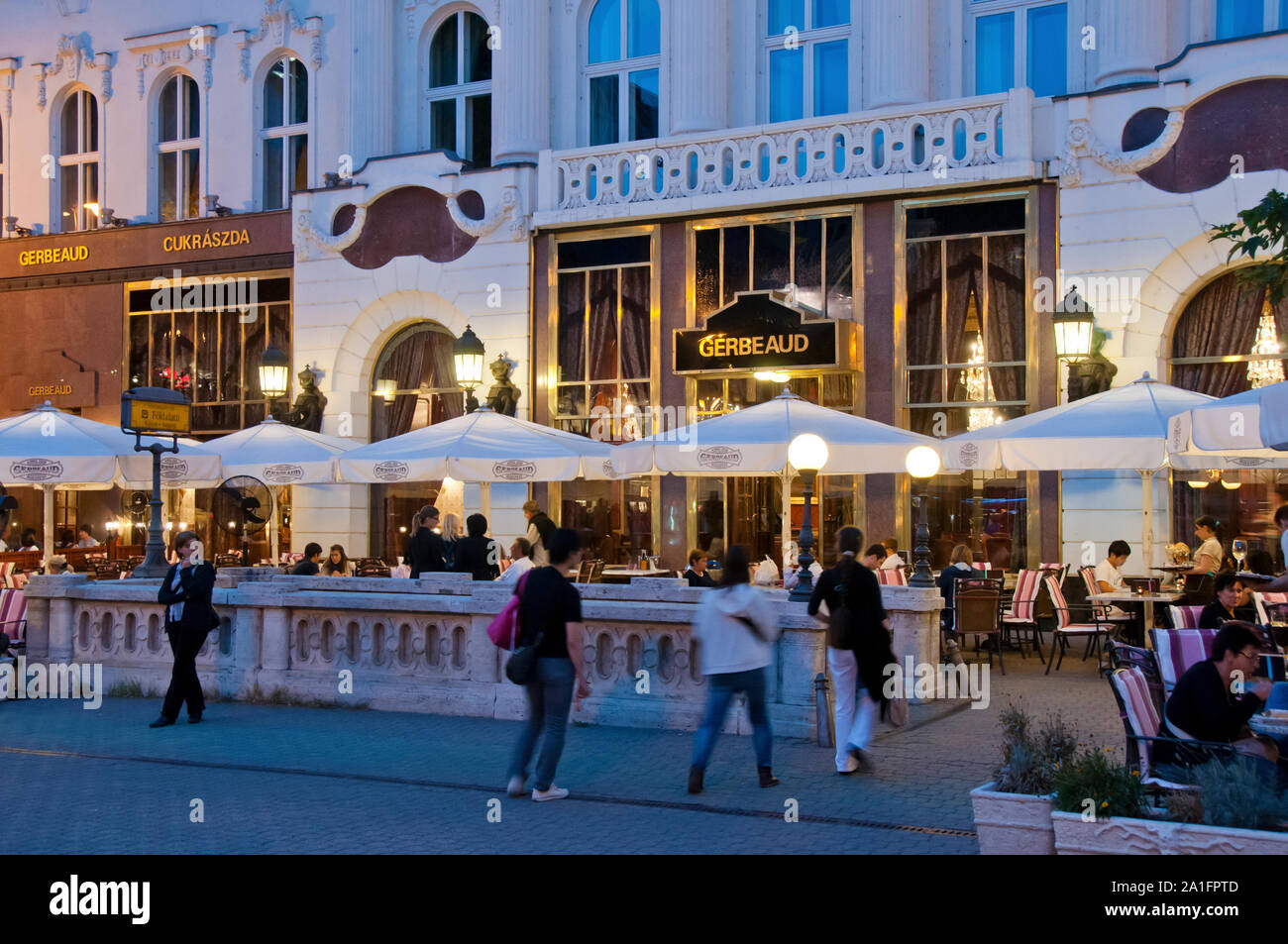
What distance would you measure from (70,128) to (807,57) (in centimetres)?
1718

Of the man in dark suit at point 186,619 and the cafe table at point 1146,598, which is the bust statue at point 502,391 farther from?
the cafe table at point 1146,598

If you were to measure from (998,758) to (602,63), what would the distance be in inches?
712

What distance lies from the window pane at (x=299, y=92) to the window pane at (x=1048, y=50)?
14533 millimetres

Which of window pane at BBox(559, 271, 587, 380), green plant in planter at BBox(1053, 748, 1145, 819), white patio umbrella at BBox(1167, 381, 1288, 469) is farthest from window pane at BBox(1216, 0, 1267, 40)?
green plant in planter at BBox(1053, 748, 1145, 819)

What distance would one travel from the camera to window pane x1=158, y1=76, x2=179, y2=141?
29.6 meters

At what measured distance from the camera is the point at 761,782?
9664 millimetres

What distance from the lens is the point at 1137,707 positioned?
766cm

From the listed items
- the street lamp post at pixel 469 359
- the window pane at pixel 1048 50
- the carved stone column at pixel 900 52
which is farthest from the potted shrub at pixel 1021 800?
the window pane at pixel 1048 50

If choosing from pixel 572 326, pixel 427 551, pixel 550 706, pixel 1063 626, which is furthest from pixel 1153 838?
pixel 572 326

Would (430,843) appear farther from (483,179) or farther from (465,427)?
(483,179)

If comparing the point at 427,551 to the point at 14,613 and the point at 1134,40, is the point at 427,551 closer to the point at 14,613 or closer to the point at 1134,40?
the point at 14,613

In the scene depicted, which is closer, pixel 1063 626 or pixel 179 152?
pixel 1063 626

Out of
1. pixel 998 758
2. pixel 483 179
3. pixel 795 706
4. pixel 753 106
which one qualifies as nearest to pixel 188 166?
pixel 483 179

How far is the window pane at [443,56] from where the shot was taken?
27.1 m
